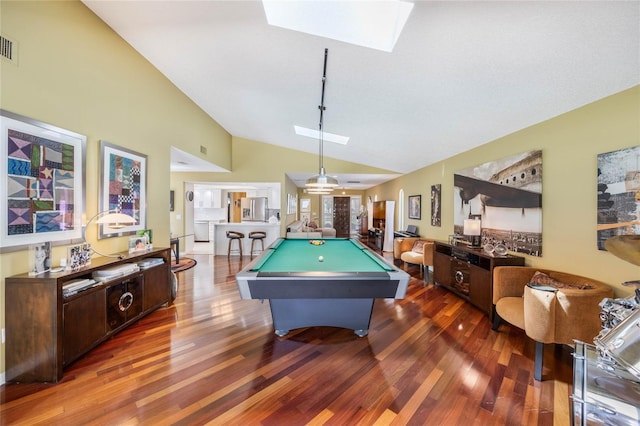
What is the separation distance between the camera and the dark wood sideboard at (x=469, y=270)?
3.02m

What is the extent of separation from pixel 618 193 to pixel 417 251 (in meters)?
3.22

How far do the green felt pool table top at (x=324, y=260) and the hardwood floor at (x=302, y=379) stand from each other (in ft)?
2.66

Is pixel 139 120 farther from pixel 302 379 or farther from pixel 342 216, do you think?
pixel 342 216

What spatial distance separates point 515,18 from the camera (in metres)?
1.72

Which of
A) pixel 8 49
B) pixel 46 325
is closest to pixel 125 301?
pixel 46 325

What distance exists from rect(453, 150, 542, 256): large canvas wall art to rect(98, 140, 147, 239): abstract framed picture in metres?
5.07

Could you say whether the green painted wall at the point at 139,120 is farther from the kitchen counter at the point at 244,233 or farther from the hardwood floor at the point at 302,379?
the kitchen counter at the point at 244,233

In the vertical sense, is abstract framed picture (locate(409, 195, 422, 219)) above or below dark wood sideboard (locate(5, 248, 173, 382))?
above

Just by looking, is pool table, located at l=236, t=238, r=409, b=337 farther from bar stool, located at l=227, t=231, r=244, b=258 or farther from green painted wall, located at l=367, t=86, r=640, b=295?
bar stool, located at l=227, t=231, r=244, b=258

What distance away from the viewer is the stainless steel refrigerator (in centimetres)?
840

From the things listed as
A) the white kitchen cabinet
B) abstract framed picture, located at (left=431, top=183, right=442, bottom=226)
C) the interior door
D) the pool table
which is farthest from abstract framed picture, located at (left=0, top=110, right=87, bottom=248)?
the interior door

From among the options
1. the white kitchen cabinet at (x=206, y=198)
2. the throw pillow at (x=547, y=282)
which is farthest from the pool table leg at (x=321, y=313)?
the white kitchen cabinet at (x=206, y=198)

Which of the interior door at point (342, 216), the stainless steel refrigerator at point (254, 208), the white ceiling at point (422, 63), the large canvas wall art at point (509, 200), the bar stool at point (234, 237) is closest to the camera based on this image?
the white ceiling at point (422, 63)

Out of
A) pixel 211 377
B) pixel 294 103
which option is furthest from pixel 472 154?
pixel 211 377
